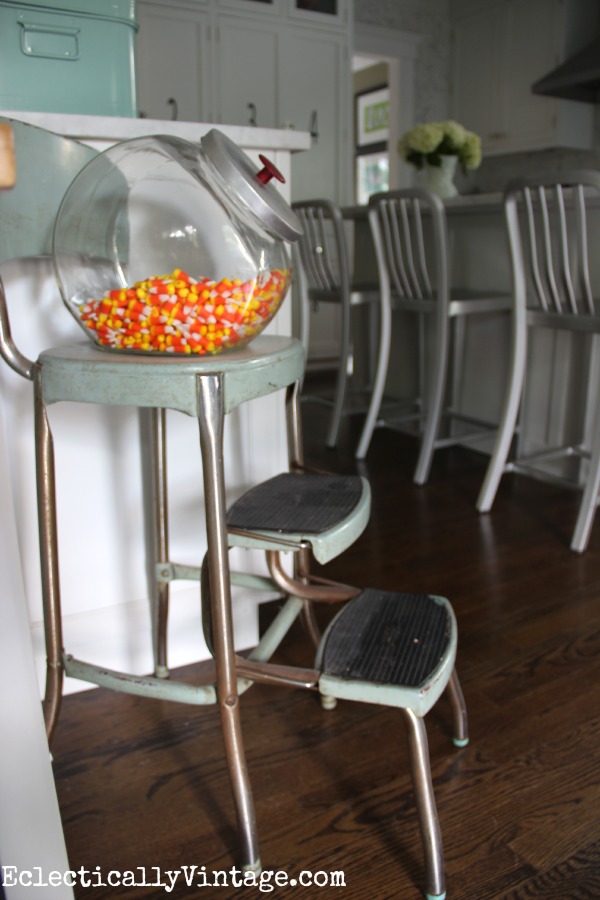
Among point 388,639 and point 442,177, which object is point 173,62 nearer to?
point 442,177

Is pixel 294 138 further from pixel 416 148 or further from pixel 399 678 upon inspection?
pixel 416 148

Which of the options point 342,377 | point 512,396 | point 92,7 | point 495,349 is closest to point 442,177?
point 495,349

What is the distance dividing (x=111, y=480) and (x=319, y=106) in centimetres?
381

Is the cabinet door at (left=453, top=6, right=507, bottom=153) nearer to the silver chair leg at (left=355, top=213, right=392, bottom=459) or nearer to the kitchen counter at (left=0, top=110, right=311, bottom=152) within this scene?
the silver chair leg at (left=355, top=213, right=392, bottom=459)

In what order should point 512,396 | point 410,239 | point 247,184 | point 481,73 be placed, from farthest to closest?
point 481,73 → point 410,239 → point 512,396 → point 247,184

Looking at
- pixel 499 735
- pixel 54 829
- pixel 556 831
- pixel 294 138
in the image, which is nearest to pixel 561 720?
pixel 499 735

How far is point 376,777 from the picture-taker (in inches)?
45.0

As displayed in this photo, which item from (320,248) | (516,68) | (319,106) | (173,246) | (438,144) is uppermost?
(516,68)

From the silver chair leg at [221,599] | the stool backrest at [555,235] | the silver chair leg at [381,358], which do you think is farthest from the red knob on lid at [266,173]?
the silver chair leg at [381,358]

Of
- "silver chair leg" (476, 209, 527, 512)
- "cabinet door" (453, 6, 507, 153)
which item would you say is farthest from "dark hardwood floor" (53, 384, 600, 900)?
"cabinet door" (453, 6, 507, 153)

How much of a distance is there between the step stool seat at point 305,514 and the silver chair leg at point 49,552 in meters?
0.25

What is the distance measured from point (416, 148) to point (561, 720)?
2424 mm

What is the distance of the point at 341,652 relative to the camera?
1001mm

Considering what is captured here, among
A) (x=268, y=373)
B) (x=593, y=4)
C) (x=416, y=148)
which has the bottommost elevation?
(x=268, y=373)
